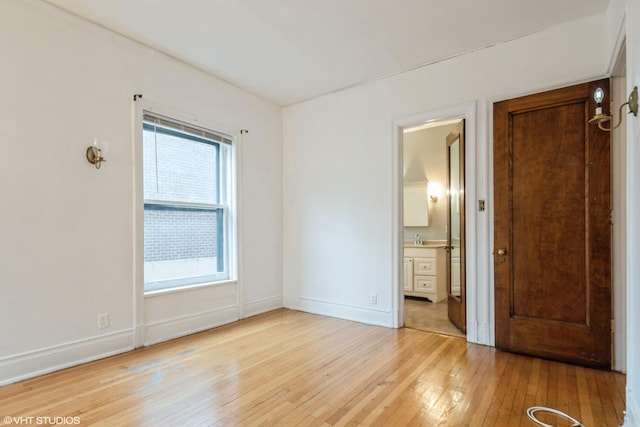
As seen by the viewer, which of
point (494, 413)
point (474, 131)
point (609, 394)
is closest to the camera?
point (494, 413)

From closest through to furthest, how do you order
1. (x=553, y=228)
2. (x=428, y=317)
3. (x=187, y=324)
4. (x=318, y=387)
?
(x=318, y=387) → (x=553, y=228) → (x=187, y=324) → (x=428, y=317)

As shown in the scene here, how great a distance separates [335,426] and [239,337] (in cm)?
189

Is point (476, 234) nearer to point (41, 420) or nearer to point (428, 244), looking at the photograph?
point (428, 244)

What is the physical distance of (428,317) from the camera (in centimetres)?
448

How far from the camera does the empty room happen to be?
238cm

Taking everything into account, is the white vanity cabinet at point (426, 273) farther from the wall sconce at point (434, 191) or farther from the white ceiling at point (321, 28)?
the white ceiling at point (321, 28)

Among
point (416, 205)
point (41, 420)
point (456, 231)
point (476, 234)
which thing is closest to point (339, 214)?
point (456, 231)

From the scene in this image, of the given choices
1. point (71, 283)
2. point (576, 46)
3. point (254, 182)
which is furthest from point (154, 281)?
point (576, 46)

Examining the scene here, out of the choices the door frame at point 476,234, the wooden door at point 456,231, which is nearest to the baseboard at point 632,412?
the door frame at point 476,234

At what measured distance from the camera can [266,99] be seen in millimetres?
4746

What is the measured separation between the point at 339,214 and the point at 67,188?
282 cm

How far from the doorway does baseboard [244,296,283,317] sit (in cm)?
176

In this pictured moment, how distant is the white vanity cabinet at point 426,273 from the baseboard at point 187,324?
291cm

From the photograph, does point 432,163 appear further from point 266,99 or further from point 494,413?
point 494,413
